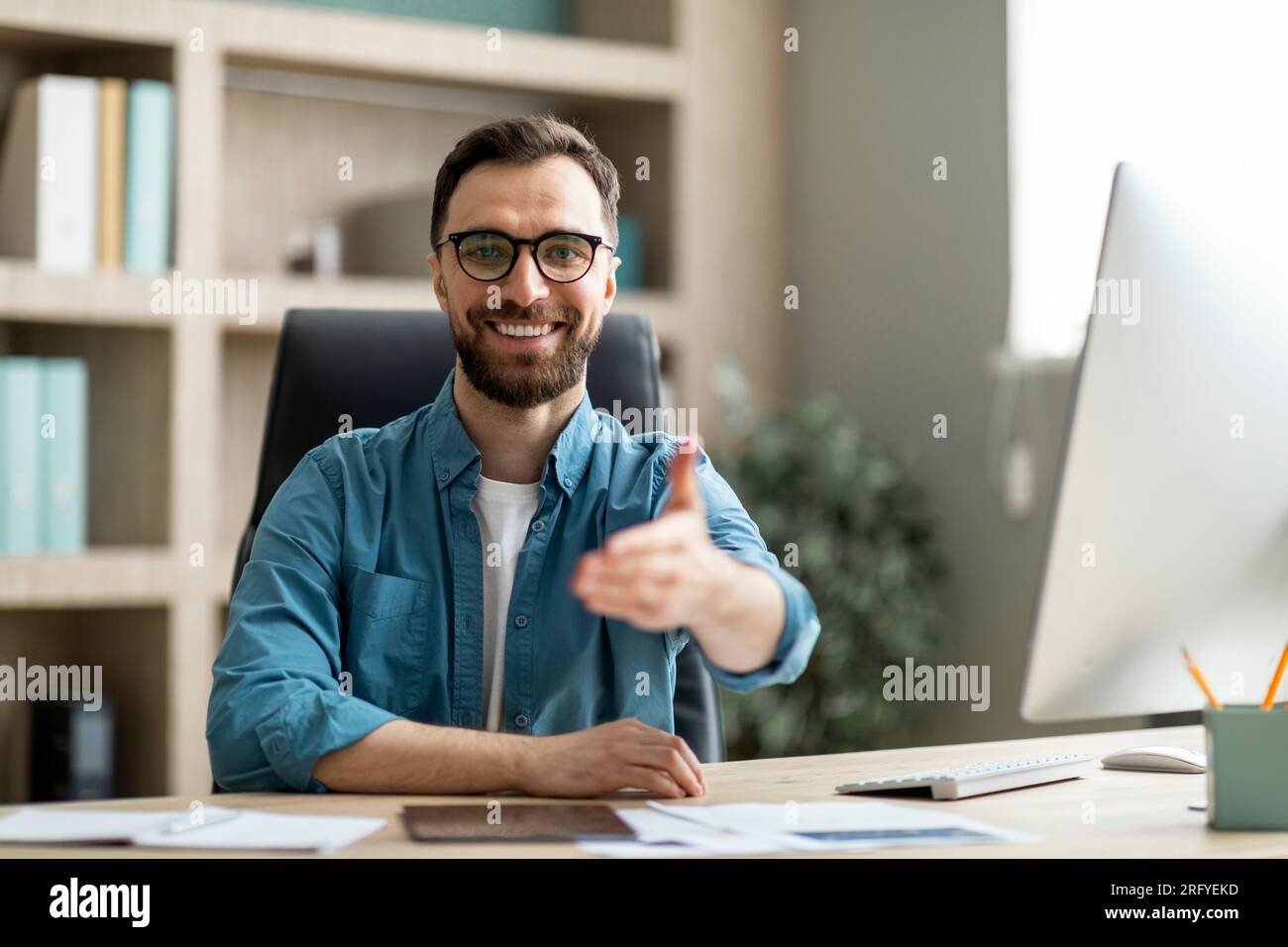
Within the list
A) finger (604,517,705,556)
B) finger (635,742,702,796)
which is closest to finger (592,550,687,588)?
finger (604,517,705,556)

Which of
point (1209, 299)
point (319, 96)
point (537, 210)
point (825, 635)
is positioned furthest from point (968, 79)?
point (1209, 299)

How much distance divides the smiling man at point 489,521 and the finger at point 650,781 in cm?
18

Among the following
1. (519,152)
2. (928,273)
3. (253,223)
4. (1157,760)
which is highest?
(253,223)

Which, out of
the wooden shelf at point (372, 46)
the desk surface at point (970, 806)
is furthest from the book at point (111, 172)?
the desk surface at point (970, 806)

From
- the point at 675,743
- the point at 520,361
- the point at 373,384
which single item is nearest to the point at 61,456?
the point at 373,384

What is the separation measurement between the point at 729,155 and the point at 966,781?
2425 millimetres

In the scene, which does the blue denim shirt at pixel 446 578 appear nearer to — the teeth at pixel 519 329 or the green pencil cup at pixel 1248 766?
the teeth at pixel 519 329

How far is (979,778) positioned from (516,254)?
63cm

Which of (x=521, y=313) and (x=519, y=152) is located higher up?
(x=519, y=152)

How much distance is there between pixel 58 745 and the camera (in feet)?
8.70

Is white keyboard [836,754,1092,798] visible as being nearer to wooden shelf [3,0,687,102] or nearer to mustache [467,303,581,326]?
mustache [467,303,581,326]

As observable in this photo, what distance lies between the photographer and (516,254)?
Result: 4.41 feet

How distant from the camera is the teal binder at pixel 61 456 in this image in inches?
101

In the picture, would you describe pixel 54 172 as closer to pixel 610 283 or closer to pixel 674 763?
pixel 610 283
